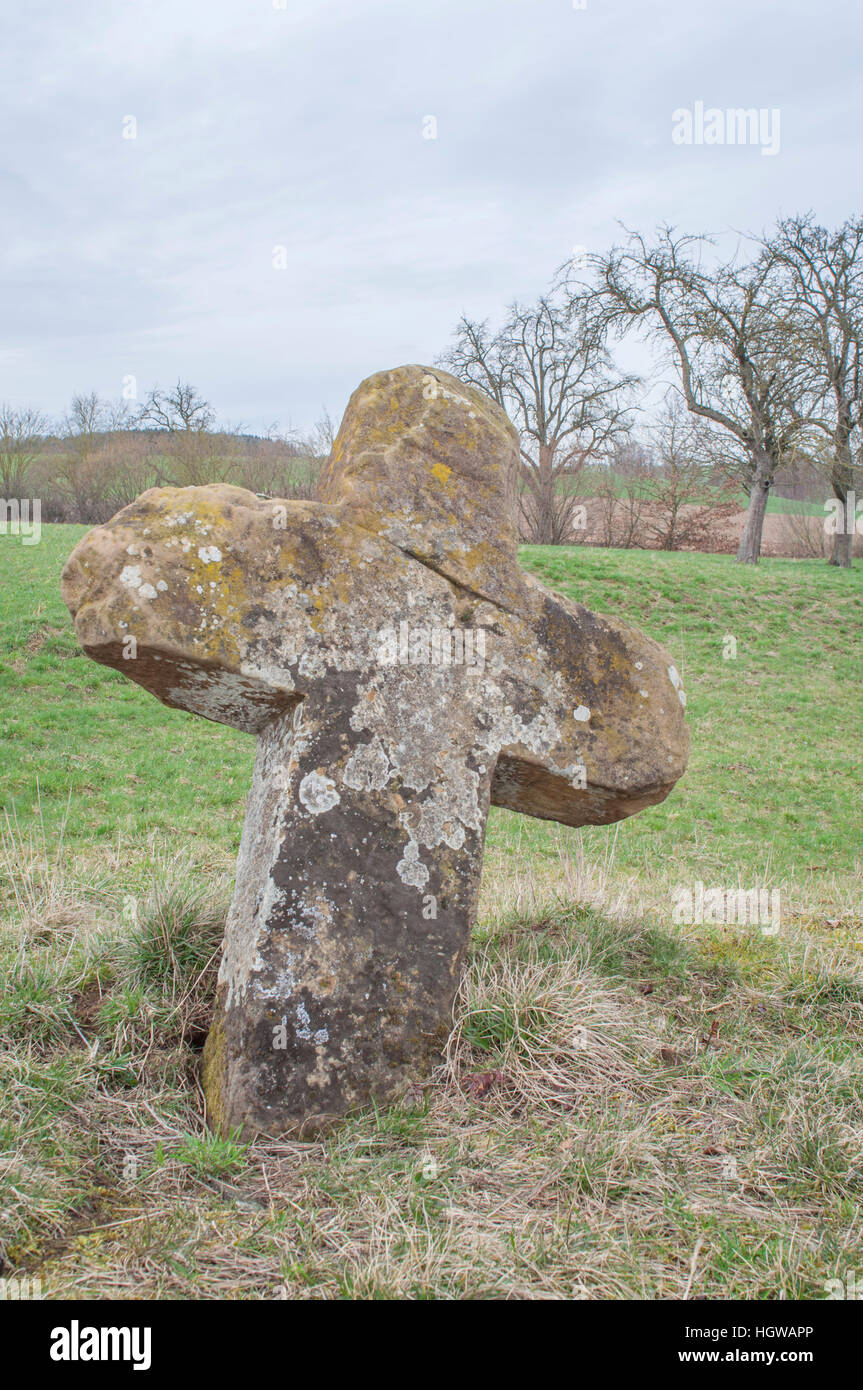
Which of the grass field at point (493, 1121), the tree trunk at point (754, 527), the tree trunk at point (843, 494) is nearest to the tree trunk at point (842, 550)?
the tree trunk at point (843, 494)

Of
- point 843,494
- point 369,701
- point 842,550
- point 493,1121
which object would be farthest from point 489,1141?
point 843,494

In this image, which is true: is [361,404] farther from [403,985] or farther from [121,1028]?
[121,1028]

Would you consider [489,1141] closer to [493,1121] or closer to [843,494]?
[493,1121]

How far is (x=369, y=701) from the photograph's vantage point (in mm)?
3479

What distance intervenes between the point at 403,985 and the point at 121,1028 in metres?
1.12

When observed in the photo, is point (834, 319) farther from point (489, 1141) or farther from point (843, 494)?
point (489, 1141)

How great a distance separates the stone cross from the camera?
316cm

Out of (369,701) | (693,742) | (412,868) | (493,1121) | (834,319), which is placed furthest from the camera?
(834,319)

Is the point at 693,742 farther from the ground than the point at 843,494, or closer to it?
closer to it

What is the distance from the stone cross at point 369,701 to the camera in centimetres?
316

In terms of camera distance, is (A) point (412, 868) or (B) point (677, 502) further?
(B) point (677, 502)

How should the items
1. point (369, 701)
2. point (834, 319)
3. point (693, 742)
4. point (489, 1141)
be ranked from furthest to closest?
1. point (834, 319)
2. point (693, 742)
3. point (369, 701)
4. point (489, 1141)

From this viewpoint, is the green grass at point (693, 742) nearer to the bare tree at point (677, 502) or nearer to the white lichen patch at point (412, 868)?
the white lichen patch at point (412, 868)

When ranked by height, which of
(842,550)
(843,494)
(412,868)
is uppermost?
(843,494)
